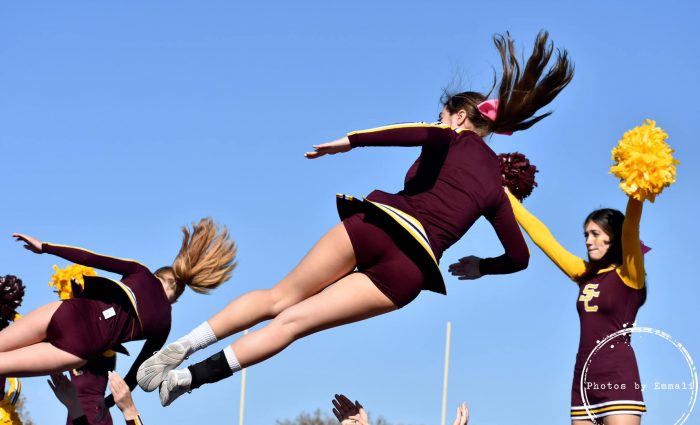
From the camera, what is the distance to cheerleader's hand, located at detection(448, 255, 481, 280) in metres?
5.83

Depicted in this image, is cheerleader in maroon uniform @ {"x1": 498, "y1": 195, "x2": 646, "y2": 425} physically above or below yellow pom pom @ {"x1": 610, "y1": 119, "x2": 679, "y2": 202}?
below

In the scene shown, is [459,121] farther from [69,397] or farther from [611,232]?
[69,397]

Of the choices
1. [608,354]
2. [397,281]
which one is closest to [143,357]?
[397,281]

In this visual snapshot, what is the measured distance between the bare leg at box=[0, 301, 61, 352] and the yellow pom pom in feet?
12.0

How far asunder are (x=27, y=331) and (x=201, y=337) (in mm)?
2039

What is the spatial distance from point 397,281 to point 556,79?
1565 mm

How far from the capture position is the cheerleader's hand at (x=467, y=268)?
5828 millimetres

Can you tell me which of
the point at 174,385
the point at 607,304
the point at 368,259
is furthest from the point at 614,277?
the point at 174,385

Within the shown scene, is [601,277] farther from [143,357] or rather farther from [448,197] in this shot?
[143,357]

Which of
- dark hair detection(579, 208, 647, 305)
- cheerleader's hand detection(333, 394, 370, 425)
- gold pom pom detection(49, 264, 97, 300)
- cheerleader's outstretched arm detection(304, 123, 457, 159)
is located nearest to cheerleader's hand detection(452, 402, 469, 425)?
cheerleader's hand detection(333, 394, 370, 425)

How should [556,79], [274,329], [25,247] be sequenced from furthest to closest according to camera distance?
[25,247] < [556,79] < [274,329]

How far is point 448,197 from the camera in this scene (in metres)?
4.89

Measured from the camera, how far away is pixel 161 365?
4.84 m

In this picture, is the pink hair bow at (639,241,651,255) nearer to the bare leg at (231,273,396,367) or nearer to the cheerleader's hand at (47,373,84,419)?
the bare leg at (231,273,396,367)
